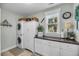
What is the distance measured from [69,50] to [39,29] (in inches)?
23.4

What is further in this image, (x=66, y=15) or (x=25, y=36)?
(x=25, y=36)

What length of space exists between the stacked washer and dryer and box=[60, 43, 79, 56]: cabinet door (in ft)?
1.71

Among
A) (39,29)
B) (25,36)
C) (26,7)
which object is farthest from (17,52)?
(26,7)

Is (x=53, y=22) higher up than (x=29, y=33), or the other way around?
(x=53, y=22)

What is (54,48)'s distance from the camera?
1288 mm

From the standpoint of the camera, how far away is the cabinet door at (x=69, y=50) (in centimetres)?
117

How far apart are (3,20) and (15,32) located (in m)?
0.27

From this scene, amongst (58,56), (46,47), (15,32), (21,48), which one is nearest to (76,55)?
(58,56)

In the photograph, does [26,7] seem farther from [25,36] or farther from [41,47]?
[41,47]

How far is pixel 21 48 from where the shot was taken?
51.7 inches


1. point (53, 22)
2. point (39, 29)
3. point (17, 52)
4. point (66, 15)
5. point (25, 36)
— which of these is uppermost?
point (66, 15)

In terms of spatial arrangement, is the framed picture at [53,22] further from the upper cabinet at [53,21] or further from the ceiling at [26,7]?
the ceiling at [26,7]

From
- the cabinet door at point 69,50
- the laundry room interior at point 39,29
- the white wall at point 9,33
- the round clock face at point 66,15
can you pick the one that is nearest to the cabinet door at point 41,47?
the laundry room interior at point 39,29

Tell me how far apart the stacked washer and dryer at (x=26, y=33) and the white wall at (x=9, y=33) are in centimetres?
8
